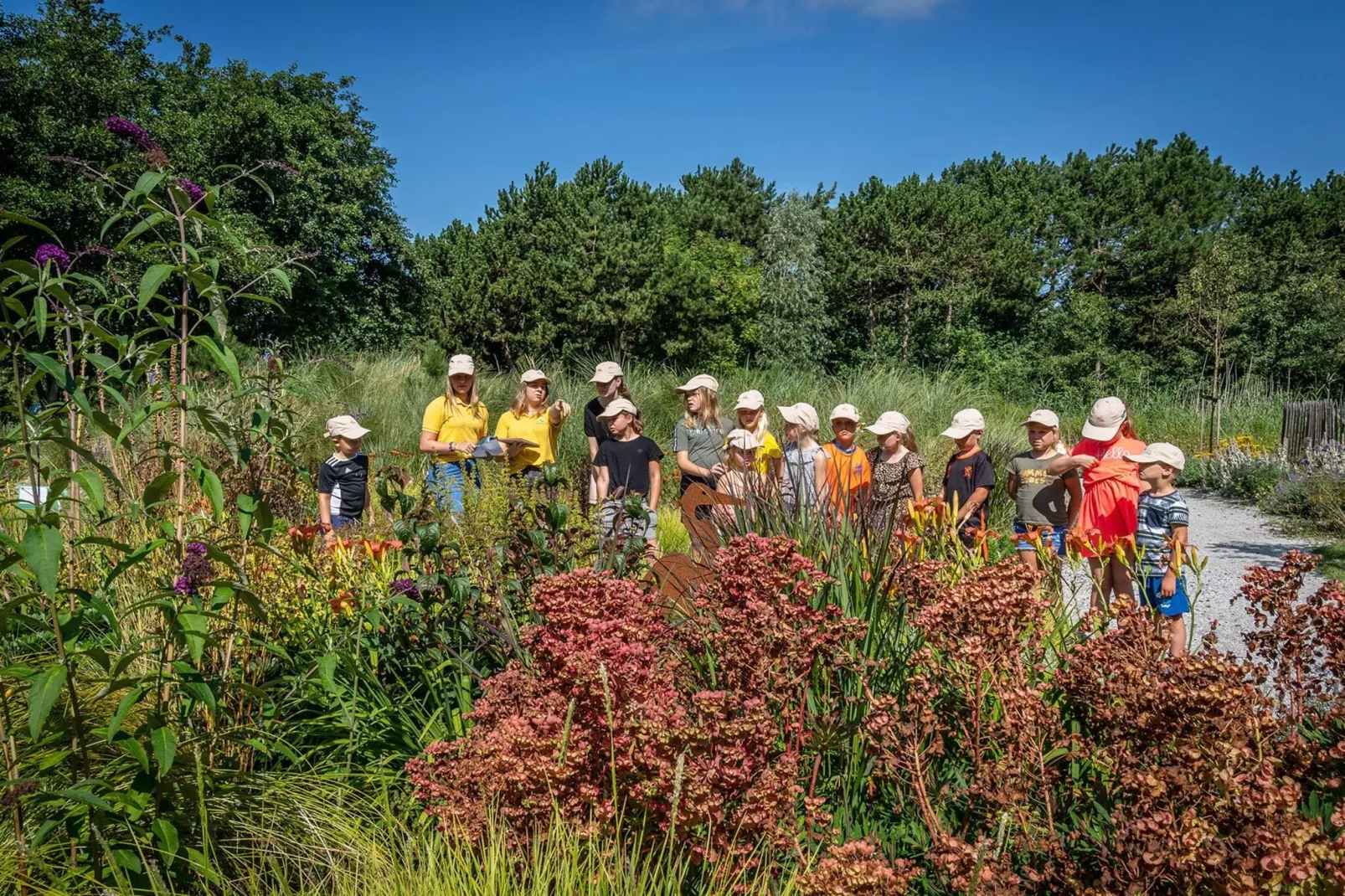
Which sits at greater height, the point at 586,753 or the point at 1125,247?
the point at 1125,247

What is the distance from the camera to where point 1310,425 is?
1744 centimetres

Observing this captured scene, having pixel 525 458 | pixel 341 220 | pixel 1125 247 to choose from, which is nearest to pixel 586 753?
pixel 525 458

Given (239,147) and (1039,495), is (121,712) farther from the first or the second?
(239,147)

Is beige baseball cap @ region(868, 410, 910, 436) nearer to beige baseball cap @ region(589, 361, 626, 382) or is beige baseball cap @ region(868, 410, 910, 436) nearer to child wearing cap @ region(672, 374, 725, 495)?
child wearing cap @ region(672, 374, 725, 495)

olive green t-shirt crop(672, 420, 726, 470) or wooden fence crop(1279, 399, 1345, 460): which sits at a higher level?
olive green t-shirt crop(672, 420, 726, 470)

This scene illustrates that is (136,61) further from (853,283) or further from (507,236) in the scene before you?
(853,283)

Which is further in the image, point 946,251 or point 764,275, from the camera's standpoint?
point 764,275

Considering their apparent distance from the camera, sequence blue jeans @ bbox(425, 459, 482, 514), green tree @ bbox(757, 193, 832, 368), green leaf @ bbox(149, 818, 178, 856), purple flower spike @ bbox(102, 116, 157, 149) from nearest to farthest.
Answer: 1. green leaf @ bbox(149, 818, 178, 856)
2. purple flower spike @ bbox(102, 116, 157, 149)
3. blue jeans @ bbox(425, 459, 482, 514)
4. green tree @ bbox(757, 193, 832, 368)

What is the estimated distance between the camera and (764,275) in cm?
3791

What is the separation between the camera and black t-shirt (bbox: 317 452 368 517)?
6133 mm

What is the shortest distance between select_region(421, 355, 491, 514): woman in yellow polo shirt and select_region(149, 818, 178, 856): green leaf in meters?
4.38

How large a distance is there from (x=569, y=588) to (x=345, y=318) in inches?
1257

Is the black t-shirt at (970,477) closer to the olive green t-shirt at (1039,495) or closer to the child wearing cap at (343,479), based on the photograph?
the olive green t-shirt at (1039,495)

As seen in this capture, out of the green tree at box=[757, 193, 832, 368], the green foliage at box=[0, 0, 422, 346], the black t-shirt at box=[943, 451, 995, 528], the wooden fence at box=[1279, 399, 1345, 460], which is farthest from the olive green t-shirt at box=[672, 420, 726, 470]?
the green tree at box=[757, 193, 832, 368]
